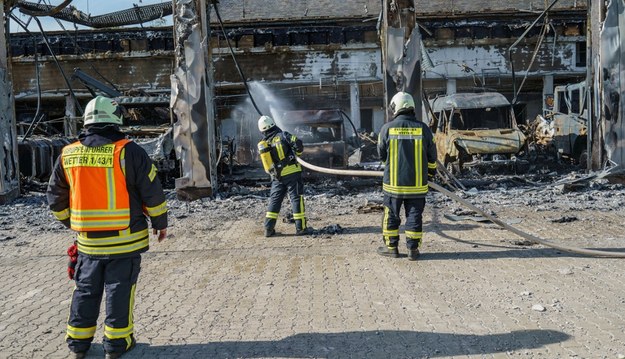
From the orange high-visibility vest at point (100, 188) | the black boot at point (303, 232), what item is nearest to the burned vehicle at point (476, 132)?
the black boot at point (303, 232)

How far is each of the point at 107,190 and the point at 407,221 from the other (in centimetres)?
356

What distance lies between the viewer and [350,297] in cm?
523

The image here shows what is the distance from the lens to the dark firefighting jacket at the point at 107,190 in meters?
3.95

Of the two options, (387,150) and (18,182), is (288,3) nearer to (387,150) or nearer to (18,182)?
(18,182)

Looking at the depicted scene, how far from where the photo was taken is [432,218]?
9047mm

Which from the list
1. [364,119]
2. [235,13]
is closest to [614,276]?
[364,119]


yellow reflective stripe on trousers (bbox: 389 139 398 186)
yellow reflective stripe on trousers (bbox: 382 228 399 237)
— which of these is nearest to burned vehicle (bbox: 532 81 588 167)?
yellow reflective stripe on trousers (bbox: 389 139 398 186)

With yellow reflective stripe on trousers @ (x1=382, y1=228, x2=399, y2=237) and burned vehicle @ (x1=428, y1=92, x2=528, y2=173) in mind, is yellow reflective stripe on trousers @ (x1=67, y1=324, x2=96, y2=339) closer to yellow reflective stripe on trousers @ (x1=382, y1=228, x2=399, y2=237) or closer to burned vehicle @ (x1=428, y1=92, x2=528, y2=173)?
yellow reflective stripe on trousers @ (x1=382, y1=228, x2=399, y2=237)

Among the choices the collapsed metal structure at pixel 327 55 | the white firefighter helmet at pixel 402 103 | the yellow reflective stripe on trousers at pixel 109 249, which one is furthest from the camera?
the collapsed metal structure at pixel 327 55

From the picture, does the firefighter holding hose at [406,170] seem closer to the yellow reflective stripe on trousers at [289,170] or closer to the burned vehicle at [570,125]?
the yellow reflective stripe on trousers at [289,170]

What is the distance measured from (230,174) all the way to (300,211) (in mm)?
6400

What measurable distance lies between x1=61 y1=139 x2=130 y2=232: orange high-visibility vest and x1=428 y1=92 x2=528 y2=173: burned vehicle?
1067 centimetres

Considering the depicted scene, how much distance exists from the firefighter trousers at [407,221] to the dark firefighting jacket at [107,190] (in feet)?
10.5

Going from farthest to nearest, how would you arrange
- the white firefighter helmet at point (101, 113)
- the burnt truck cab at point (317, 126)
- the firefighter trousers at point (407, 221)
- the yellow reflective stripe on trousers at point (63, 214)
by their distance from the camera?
the burnt truck cab at point (317, 126)
the firefighter trousers at point (407, 221)
the yellow reflective stripe on trousers at point (63, 214)
the white firefighter helmet at point (101, 113)
